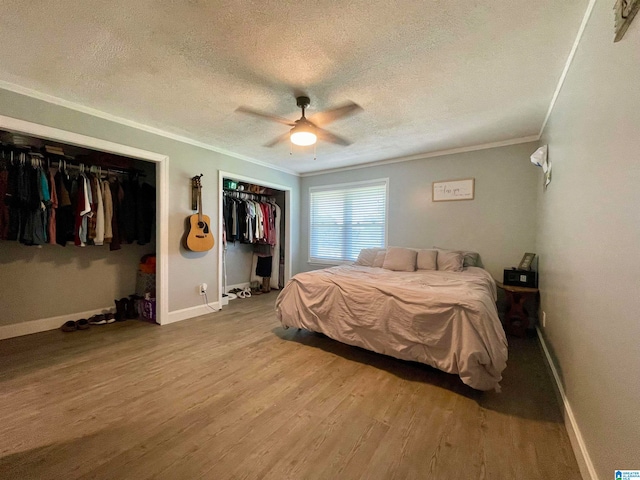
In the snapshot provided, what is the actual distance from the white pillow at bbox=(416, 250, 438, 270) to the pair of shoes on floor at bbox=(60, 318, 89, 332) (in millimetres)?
4289

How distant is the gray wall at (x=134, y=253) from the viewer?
97.9 inches

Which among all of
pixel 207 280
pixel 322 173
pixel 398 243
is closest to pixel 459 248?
pixel 398 243

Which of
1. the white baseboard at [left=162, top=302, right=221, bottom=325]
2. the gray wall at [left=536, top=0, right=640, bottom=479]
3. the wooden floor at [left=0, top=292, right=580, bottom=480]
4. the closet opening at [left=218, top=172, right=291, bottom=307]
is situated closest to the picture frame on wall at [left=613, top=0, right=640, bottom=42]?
the gray wall at [left=536, top=0, right=640, bottom=479]

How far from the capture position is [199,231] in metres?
3.57

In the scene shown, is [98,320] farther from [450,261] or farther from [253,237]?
[450,261]

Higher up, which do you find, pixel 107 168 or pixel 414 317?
pixel 107 168

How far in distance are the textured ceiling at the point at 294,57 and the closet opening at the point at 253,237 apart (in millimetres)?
1774

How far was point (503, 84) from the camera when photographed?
84.2 inches

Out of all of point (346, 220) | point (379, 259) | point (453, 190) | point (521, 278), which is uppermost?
point (453, 190)

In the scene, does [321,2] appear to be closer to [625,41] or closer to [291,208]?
[625,41]

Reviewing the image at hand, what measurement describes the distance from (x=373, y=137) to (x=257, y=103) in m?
1.56

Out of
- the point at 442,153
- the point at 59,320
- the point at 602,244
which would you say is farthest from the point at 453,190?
the point at 59,320

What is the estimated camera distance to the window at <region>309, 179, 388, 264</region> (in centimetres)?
454

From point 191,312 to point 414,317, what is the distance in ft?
9.72
